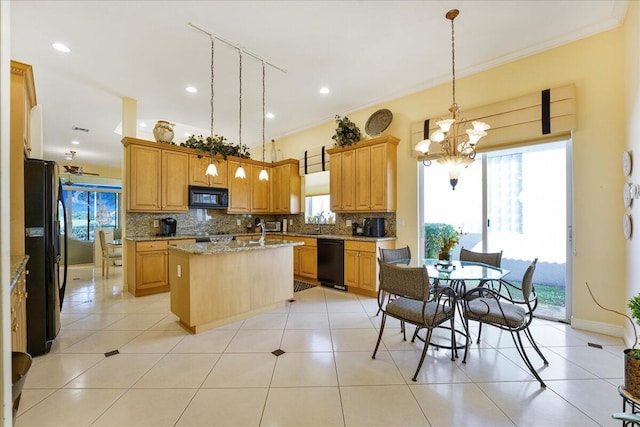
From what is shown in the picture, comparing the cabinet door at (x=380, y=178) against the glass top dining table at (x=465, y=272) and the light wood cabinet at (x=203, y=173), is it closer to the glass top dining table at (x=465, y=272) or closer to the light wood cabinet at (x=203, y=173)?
the glass top dining table at (x=465, y=272)

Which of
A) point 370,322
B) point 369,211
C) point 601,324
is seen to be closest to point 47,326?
point 370,322

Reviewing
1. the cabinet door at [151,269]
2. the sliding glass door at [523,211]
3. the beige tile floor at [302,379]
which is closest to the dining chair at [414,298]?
the beige tile floor at [302,379]

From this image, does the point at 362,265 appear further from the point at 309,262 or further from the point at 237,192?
the point at 237,192

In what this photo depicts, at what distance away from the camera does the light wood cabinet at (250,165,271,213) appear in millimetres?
6024

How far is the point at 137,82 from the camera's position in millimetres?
4086

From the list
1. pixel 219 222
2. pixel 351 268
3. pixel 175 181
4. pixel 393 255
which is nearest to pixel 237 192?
pixel 219 222

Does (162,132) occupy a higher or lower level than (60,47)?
lower

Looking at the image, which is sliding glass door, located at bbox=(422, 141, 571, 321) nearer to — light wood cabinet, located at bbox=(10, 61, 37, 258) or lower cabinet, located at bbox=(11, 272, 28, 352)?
lower cabinet, located at bbox=(11, 272, 28, 352)

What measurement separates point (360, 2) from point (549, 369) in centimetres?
368

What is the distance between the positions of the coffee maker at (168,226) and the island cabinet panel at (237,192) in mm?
1105

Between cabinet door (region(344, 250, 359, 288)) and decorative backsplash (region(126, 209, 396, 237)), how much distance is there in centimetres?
70

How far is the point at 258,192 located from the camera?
6.18m

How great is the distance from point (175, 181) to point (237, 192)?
126cm

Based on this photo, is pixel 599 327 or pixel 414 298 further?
pixel 599 327
